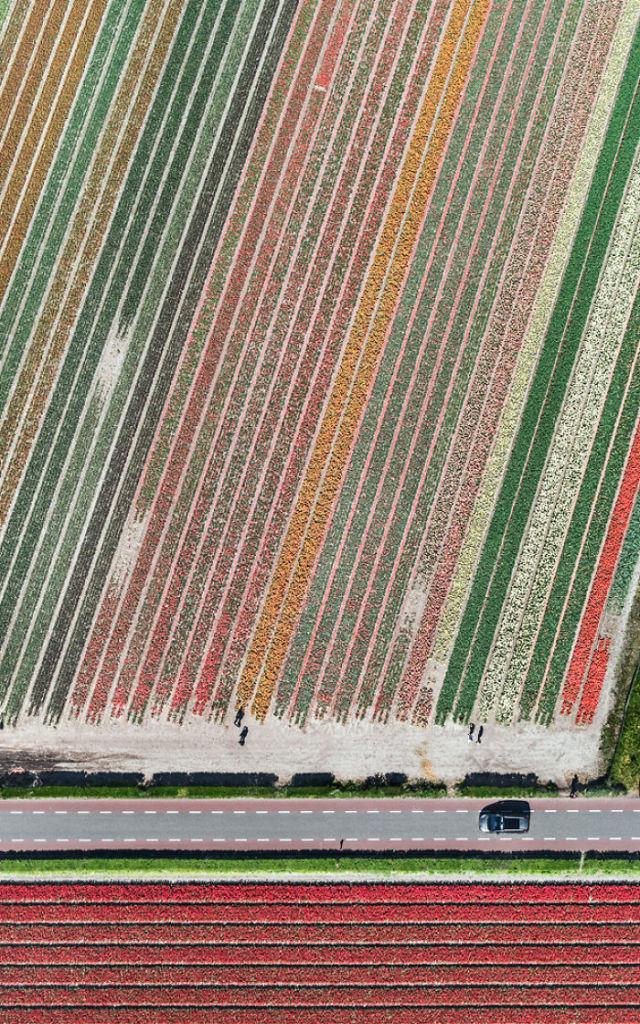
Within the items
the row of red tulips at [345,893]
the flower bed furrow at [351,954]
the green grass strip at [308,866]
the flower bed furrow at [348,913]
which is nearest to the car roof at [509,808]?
the green grass strip at [308,866]

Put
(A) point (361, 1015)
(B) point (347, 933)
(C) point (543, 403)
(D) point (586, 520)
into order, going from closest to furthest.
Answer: (A) point (361, 1015)
(B) point (347, 933)
(D) point (586, 520)
(C) point (543, 403)

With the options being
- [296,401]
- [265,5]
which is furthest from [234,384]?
[265,5]

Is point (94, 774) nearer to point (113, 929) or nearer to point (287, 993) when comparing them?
point (113, 929)

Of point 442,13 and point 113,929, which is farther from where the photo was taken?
point 442,13

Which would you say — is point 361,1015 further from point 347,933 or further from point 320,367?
point 320,367

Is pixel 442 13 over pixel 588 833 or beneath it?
over

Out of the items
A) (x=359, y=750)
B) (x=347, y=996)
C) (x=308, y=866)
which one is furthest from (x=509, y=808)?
(x=347, y=996)
